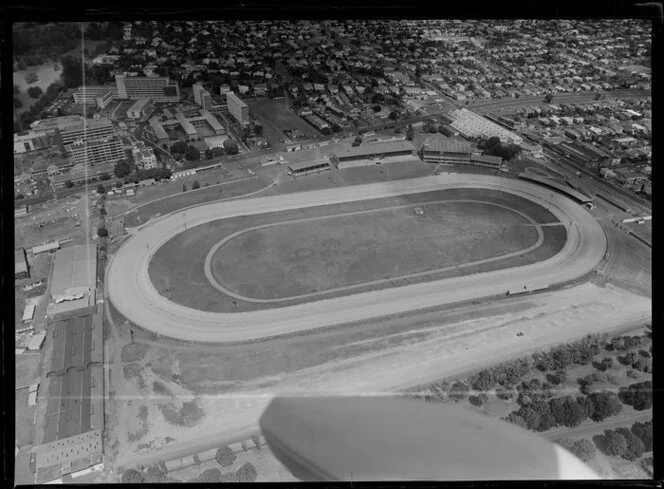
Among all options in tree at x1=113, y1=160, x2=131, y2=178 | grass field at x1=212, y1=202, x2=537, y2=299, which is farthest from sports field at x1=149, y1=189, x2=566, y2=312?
tree at x1=113, y1=160, x2=131, y2=178

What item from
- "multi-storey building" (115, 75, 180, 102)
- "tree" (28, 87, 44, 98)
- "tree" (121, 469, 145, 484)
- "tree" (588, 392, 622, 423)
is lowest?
"tree" (121, 469, 145, 484)

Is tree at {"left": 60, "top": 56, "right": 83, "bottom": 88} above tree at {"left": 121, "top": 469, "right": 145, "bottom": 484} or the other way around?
above

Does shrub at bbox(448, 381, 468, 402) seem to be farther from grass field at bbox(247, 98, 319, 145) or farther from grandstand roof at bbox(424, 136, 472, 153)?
grass field at bbox(247, 98, 319, 145)

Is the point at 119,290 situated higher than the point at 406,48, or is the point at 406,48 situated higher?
the point at 406,48

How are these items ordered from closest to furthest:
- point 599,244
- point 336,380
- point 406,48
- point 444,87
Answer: point 336,380, point 599,244, point 406,48, point 444,87

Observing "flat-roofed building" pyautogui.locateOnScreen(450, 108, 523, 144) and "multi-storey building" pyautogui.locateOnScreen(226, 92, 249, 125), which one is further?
"flat-roofed building" pyautogui.locateOnScreen(450, 108, 523, 144)
